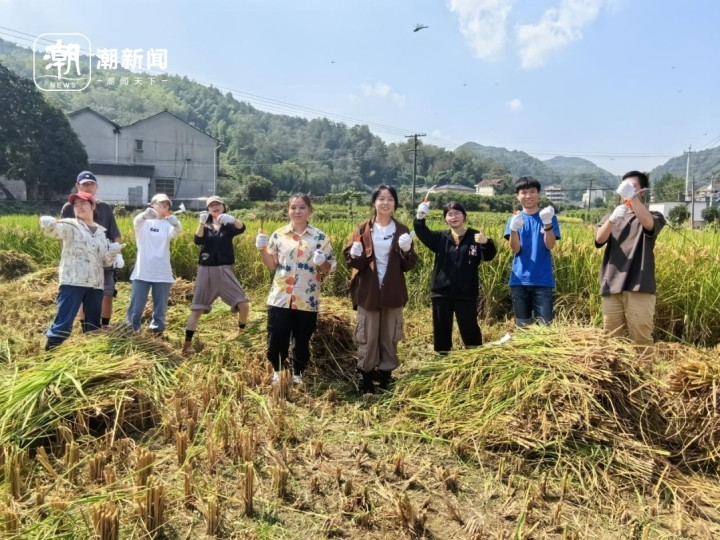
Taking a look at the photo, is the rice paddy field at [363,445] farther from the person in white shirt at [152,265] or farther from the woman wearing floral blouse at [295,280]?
the person in white shirt at [152,265]

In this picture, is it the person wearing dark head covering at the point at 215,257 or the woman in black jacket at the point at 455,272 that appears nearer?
the woman in black jacket at the point at 455,272

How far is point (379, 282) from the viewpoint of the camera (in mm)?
3371

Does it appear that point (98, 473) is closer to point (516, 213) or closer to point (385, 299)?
point (385, 299)

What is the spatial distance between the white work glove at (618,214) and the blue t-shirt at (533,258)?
39 cm

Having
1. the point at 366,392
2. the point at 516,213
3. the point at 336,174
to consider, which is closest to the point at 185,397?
the point at 366,392

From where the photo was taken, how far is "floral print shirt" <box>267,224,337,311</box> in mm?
3492

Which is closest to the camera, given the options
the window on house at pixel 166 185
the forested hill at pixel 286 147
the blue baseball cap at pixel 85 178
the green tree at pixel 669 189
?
the blue baseball cap at pixel 85 178

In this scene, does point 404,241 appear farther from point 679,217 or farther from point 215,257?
point 679,217

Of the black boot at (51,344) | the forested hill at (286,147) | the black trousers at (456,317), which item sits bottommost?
the black boot at (51,344)

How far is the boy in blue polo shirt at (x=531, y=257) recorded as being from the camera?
363 cm

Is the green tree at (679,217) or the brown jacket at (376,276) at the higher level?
the green tree at (679,217)

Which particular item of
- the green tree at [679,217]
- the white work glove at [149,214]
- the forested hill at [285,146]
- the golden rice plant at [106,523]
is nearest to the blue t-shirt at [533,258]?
the golden rice plant at [106,523]

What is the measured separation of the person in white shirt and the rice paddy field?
615 millimetres

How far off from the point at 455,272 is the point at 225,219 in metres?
2.21
